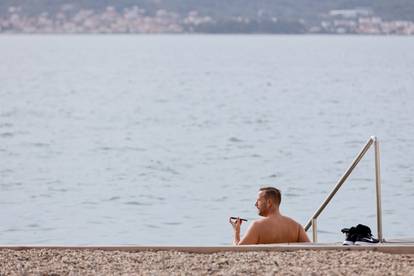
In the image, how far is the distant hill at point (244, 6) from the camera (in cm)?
14162

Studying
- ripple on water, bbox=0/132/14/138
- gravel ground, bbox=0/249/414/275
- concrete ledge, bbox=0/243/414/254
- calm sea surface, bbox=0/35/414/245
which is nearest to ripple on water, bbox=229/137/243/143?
calm sea surface, bbox=0/35/414/245

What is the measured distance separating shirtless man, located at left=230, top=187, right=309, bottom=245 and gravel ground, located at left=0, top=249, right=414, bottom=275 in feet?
2.16

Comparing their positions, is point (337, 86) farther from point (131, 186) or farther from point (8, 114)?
point (131, 186)

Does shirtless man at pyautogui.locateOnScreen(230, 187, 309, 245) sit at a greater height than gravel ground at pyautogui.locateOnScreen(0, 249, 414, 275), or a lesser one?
greater

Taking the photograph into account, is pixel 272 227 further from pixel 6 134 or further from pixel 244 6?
pixel 244 6

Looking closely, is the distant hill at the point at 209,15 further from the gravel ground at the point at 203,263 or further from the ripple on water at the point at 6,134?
the gravel ground at the point at 203,263

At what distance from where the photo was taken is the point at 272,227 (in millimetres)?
8883

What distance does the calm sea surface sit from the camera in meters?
17.0

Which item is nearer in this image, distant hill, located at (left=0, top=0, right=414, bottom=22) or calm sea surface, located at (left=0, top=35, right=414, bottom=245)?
calm sea surface, located at (left=0, top=35, right=414, bottom=245)

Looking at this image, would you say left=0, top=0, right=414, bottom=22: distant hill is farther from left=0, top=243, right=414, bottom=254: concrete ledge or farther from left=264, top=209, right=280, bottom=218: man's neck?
left=0, top=243, right=414, bottom=254: concrete ledge

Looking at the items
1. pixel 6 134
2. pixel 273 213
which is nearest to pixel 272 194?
pixel 273 213

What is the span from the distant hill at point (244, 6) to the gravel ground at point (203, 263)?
134 meters

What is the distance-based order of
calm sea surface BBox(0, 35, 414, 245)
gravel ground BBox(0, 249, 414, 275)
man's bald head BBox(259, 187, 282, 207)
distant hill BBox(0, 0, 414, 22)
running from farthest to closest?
distant hill BBox(0, 0, 414, 22) < calm sea surface BBox(0, 35, 414, 245) < man's bald head BBox(259, 187, 282, 207) < gravel ground BBox(0, 249, 414, 275)

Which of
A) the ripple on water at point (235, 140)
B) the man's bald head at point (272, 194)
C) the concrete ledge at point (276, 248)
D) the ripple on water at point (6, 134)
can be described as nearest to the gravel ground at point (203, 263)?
the concrete ledge at point (276, 248)
